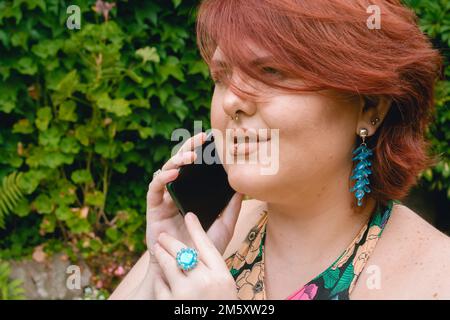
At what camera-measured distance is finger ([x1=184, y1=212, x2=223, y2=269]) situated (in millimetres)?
1604

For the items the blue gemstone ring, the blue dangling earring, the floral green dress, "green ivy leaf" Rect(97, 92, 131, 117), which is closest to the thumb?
the floral green dress

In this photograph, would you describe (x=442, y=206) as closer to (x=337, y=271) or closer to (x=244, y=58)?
(x=337, y=271)

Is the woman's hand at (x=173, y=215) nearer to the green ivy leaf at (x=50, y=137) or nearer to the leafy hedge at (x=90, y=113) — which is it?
the leafy hedge at (x=90, y=113)

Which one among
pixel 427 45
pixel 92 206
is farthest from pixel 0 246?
pixel 427 45

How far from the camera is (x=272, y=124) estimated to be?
151 cm

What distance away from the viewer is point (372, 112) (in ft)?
5.51

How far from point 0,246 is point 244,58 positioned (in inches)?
129

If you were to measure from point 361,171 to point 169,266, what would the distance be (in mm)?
718

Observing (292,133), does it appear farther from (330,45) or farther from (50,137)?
(50,137)

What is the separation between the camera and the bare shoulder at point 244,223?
83.1 inches

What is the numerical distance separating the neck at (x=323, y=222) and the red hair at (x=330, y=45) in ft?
0.73

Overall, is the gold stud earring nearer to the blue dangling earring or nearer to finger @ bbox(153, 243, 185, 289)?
the blue dangling earring

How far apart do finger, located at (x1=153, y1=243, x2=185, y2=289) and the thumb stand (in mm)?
295

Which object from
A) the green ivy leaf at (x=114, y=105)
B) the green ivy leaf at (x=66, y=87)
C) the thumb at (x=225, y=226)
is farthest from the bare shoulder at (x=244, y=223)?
the green ivy leaf at (x=66, y=87)
